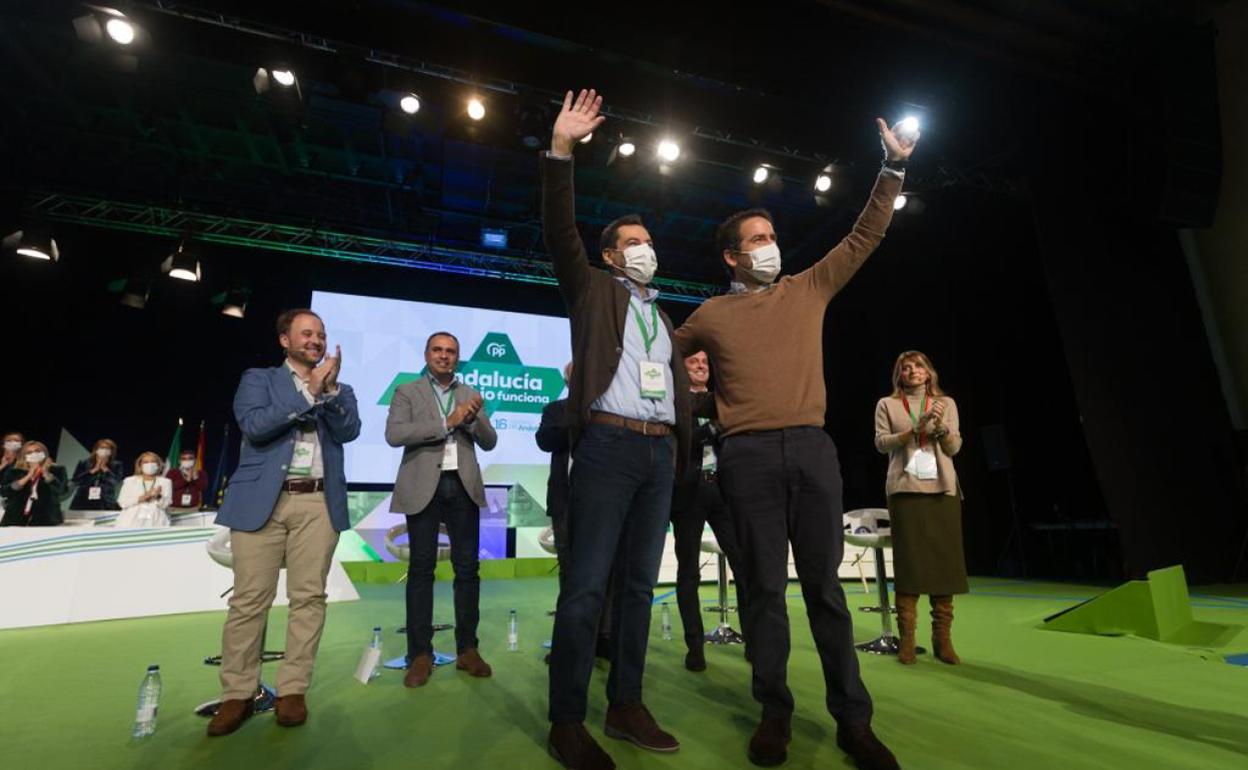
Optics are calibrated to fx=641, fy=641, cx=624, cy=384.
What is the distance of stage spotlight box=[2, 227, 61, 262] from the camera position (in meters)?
7.39

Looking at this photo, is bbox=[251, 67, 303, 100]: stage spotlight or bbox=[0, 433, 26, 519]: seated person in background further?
bbox=[0, 433, 26, 519]: seated person in background

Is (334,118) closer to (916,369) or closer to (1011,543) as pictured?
(916,369)

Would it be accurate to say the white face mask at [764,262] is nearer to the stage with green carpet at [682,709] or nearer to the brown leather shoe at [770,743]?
the brown leather shoe at [770,743]

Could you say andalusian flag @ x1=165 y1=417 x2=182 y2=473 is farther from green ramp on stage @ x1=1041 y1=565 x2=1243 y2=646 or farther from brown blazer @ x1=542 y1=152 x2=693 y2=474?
green ramp on stage @ x1=1041 y1=565 x2=1243 y2=646

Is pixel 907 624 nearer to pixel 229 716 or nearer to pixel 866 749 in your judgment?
pixel 866 749

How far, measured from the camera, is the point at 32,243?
24.4ft

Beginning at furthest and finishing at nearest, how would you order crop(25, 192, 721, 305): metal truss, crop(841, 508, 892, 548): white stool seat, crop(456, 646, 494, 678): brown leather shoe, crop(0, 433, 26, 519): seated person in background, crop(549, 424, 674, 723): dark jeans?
crop(25, 192, 721, 305): metal truss → crop(0, 433, 26, 519): seated person in background → crop(841, 508, 892, 548): white stool seat → crop(456, 646, 494, 678): brown leather shoe → crop(549, 424, 674, 723): dark jeans

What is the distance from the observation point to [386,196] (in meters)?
9.09

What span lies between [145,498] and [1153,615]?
8008 mm

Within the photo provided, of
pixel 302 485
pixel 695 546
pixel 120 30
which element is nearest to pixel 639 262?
pixel 302 485

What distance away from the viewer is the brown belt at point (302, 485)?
7.96 feet

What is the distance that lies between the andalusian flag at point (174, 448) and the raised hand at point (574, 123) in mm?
9258

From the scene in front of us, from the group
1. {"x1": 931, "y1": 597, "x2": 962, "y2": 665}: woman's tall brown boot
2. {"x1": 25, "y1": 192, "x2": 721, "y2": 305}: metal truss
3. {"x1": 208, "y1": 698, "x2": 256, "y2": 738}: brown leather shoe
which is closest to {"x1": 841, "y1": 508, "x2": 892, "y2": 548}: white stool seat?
{"x1": 931, "y1": 597, "x2": 962, "y2": 665}: woman's tall brown boot

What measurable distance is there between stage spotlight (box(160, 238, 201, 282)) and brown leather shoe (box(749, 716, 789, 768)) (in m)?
8.68
